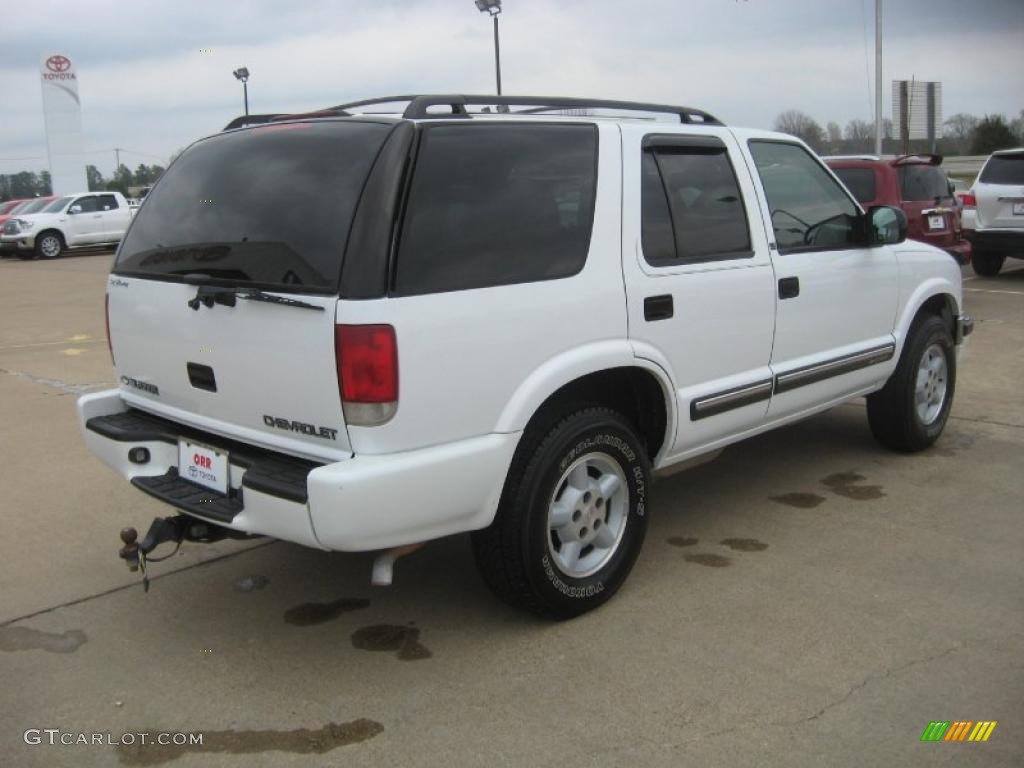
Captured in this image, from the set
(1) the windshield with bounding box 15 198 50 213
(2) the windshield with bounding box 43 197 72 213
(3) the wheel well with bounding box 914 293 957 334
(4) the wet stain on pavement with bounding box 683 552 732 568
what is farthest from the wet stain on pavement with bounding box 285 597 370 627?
(1) the windshield with bounding box 15 198 50 213

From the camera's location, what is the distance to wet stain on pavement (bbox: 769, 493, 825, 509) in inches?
193

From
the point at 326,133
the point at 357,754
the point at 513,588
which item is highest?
the point at 326,133

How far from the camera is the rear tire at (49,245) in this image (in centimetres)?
2478

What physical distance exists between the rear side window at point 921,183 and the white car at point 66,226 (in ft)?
65.4

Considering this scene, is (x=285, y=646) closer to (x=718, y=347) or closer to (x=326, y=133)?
(x=326, y=133)

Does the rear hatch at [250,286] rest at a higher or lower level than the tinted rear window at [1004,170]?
lower

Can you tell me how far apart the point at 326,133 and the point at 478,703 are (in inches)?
77.3

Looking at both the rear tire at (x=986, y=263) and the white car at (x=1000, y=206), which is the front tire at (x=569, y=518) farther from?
the rear tire at (x=986, y=263)

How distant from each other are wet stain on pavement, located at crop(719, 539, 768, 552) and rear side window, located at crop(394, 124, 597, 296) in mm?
1625

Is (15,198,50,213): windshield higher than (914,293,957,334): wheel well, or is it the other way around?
(15,198,50,213): windshield

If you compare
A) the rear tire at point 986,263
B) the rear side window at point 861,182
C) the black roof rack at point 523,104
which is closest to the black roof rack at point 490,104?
the black roof rack at point 523,104

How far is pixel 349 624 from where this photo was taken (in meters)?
3.72

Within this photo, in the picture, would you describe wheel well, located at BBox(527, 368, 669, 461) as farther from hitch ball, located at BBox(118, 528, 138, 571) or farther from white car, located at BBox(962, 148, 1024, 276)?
white car, located at BBox(962, 148, 1024, 276)

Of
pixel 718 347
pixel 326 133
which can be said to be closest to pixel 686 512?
pixel 718 347
